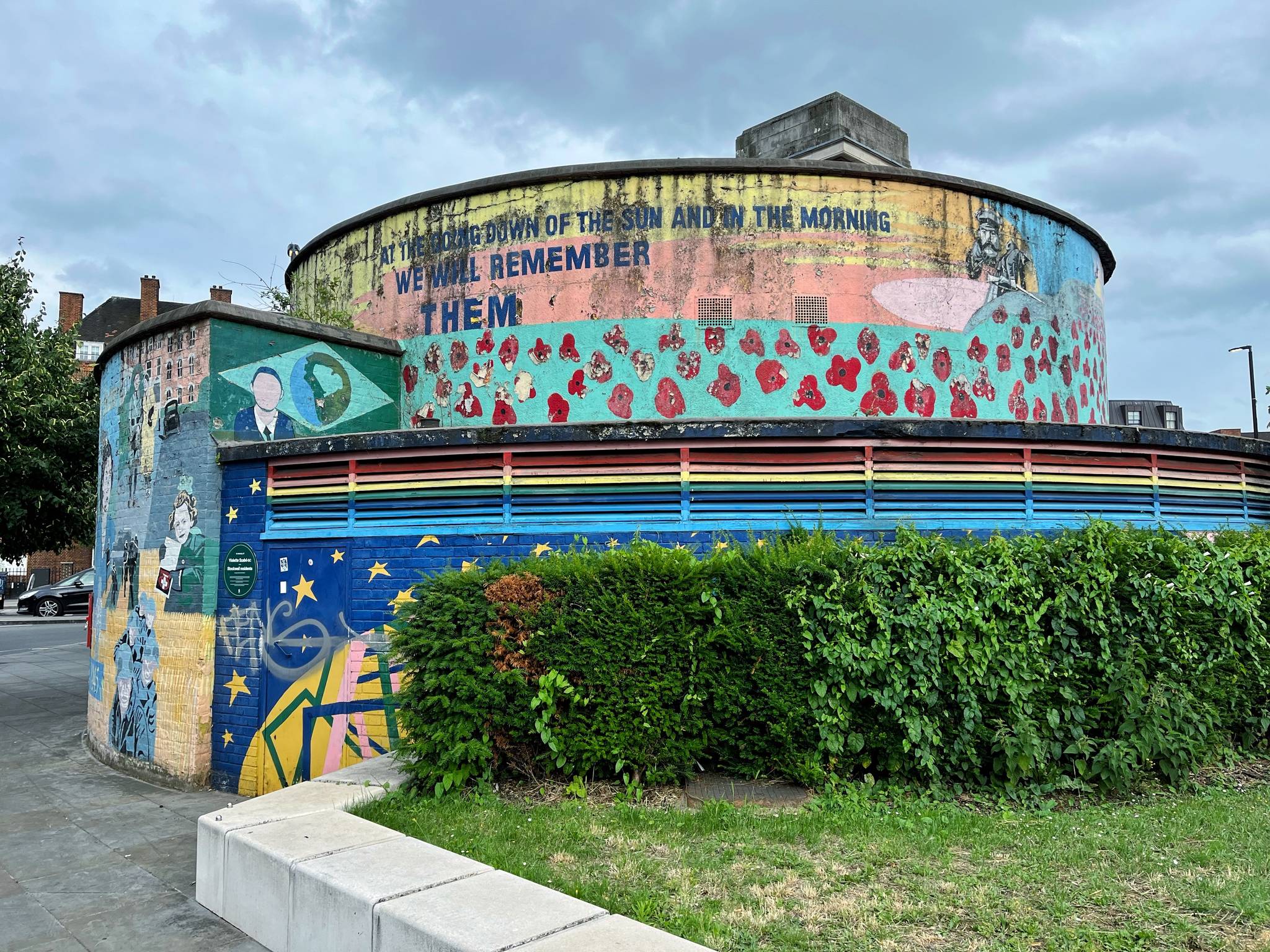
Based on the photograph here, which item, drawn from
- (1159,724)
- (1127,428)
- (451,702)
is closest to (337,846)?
(451,702)

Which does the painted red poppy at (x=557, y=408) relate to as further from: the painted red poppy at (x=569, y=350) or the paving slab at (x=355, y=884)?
the paving slab at (x=355, y=884)

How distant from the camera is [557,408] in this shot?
10.7 meters

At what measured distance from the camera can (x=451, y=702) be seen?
6.04 m

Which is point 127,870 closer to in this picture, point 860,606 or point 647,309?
point 860,606

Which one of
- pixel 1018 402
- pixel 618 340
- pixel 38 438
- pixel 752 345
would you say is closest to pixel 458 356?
pixel 618 340

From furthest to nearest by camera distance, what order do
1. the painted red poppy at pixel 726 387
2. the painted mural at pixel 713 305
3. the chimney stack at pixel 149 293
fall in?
the chimney stack at pixel 149 293, the painted mural at pixel 713 305, the painted red poppy at pixel 726 387

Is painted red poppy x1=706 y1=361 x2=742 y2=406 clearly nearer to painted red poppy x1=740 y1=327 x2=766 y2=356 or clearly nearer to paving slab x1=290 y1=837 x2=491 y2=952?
Answer: painted red poppy x1=740 y1=327 x2=766 y2=356

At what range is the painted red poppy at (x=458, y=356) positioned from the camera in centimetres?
1119

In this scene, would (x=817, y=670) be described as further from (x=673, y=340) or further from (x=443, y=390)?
(x=443, y=390)

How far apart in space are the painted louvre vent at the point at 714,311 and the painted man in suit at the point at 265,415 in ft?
15.8

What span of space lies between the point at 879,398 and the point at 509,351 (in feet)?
15.0

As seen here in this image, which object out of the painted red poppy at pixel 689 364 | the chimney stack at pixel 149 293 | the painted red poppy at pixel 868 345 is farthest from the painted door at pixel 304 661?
the chimney stack at pixel 149 293

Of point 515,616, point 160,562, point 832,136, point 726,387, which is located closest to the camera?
point 515,616

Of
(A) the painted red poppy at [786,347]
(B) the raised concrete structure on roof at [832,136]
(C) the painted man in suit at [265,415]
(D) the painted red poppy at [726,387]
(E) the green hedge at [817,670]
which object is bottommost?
(E) the green hedge at [817,670]
